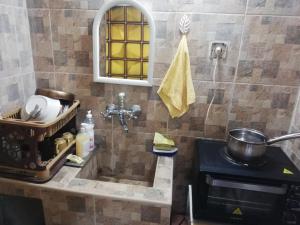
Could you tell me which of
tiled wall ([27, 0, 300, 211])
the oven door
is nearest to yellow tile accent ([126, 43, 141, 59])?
tiled wall ([27, 0, 300, 211])

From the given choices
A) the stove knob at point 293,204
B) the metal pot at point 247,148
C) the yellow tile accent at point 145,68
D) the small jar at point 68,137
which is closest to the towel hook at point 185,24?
the yellow tile accent at point 145,68

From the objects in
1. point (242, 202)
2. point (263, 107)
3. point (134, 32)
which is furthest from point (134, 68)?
point (242, 202)

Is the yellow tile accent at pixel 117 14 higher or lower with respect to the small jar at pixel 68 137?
higher

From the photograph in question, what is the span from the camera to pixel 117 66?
124 cm

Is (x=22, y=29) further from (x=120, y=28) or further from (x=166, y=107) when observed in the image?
(x=166, y=107)

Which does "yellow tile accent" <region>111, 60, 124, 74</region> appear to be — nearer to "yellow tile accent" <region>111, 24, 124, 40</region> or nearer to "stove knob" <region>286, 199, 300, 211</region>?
"yellow tile accent" <region>111, 24, 124, 40</region>

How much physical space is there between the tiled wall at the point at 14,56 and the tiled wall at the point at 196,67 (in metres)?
0.06

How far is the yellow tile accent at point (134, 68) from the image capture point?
4.00ft

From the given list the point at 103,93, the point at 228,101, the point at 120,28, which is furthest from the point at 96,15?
the point at 228,101

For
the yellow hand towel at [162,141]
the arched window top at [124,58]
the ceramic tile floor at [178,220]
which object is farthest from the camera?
the ceramic tile floor at [178,220]

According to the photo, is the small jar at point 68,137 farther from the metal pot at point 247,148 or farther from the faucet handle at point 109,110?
the metal pot at point 247,148

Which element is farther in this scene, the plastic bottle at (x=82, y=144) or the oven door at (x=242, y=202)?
the plastic bottle at (x=82, y=144)

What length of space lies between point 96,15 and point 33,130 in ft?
2.23

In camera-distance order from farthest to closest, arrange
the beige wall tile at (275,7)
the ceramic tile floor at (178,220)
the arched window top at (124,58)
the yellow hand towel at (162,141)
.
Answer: the ceramic tile floor at (178,220)
the yellow hand towel at (162,141)
the arched window top at (124,58)
the beige wall tile at (275,7)
